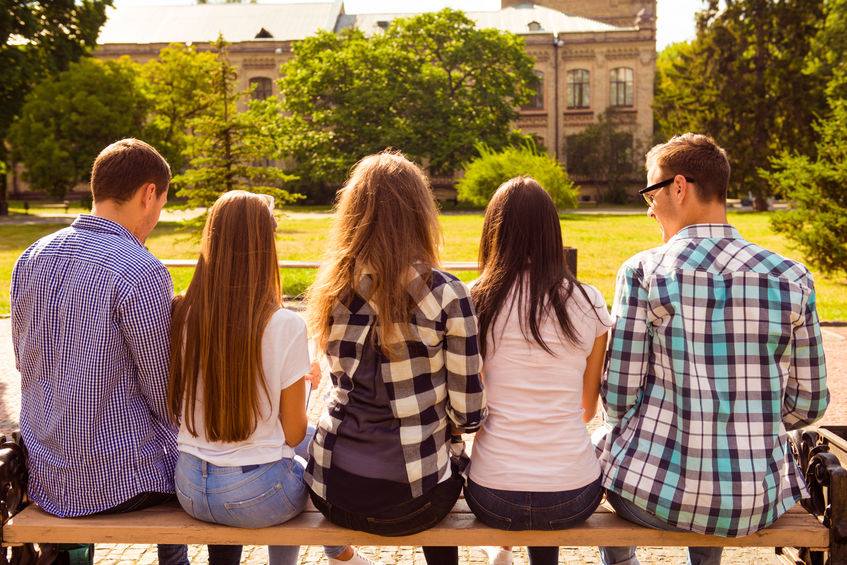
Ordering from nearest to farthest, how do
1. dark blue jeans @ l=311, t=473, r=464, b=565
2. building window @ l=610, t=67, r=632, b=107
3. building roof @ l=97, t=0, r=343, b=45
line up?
dark blue jeans @ l=311, t=473, r=464, b=565
building window @ l=610, t=67, r=632, b=107
building roof @ l=97, t=0, r=343, b=45

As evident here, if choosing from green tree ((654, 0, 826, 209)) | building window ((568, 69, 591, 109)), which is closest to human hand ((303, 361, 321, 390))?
green tree ((654, 0, 826, 209))

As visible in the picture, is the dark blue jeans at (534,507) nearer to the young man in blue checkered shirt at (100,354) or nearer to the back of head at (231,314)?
the back of head at (231,314)

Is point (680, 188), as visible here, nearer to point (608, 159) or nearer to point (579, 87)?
point (608, 159)

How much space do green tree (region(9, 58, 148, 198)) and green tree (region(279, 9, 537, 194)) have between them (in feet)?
40.9

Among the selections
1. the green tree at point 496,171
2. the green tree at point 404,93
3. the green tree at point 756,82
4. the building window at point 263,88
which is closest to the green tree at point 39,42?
the green tree at point 404,93

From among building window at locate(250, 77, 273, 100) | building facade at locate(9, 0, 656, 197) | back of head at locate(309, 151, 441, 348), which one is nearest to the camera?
back of head at locate(309, 151, 441, 348)

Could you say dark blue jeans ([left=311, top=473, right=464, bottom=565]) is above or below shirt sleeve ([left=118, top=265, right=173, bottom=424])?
below

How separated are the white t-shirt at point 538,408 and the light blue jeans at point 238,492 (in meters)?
0.64

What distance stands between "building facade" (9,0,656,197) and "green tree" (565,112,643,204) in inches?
62.2

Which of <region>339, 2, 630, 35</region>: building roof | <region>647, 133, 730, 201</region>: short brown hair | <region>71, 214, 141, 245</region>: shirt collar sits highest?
<region>339, 2, 630, 35</region>: building roof

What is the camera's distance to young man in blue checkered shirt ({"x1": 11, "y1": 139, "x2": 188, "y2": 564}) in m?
2.70

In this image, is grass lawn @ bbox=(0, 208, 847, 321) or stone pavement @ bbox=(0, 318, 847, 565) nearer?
stone pavement @ bbox=(0, 318, 847, 565)

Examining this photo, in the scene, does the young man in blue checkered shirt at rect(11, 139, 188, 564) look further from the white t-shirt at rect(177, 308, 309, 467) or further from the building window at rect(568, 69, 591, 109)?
the building window at rect(568, 69, 591, 109)

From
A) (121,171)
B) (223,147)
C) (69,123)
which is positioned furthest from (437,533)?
(69,123)
